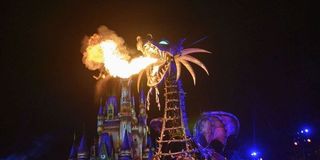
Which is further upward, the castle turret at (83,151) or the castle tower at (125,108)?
the castle tower at (125,108)

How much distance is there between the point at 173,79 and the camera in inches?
1425

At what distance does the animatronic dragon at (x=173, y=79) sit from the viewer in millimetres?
32938

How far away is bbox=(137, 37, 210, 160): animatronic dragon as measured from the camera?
32.9 m

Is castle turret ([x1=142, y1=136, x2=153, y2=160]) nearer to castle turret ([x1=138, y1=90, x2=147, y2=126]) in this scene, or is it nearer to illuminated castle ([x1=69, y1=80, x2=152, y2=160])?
illuminated castle ([x1=69, y1=80, x2=152, y2=160])

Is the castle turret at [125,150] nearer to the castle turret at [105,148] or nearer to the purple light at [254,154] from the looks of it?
the castle turret at [105,148]

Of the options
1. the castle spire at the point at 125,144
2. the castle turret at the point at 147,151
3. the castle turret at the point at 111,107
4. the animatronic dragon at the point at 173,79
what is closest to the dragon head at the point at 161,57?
the animatronic dragon at the point at 173,79

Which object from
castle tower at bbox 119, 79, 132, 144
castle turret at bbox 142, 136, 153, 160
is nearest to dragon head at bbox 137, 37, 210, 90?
castle tower at bbox 119, 79, 132, 144

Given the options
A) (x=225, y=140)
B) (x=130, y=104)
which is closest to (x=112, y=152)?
(x=130, y=104)

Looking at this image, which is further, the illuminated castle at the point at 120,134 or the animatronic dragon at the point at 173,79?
the illuminated castle at the point at 120,134

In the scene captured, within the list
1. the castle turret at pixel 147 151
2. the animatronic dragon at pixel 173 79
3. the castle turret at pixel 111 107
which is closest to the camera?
the animatronic dragon at pixel 173 79

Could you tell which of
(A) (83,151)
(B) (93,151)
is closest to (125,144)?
(A) (83,151)

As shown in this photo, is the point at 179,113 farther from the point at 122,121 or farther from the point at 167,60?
the point at 122,121

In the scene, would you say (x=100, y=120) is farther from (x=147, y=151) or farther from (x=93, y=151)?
(x=147, y=151)

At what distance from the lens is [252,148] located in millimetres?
55531
